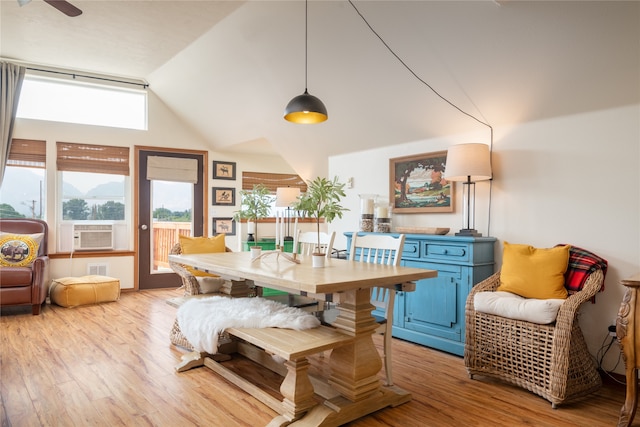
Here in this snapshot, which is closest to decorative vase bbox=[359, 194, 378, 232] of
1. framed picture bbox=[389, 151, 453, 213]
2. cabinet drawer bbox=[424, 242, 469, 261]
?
framed picture bbox=[389, 151, 453, 213]

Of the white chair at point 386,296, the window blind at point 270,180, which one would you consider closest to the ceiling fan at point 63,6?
the white chair at point 386,296

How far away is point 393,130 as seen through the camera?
412 cm

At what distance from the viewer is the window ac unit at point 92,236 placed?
5523mm

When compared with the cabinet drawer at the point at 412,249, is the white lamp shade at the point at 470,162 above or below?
above

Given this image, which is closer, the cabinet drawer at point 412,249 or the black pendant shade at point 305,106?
the black pendant shade at point 305,106

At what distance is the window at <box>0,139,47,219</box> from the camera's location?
205 inches

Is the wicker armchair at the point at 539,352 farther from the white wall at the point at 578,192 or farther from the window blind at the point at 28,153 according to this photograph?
the window blind at the point at 28,153

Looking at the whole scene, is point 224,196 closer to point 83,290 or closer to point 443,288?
point 83,290

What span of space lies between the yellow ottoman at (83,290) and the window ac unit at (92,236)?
1.71ft

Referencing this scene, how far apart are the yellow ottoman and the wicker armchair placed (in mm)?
4270

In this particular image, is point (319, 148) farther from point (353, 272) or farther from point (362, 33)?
point (353, 272)

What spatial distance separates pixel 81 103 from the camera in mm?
5703

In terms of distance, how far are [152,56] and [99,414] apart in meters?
4.04

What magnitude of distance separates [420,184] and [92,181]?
174 inches
